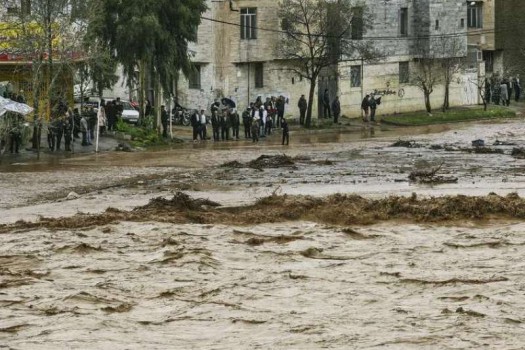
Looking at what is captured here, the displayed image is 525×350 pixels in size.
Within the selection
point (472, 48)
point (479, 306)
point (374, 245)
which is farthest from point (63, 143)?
point (472, 48)

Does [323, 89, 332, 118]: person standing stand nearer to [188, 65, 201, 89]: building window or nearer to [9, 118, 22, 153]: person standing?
[188, 65, 201, 89]: building window

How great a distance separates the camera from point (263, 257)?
20.8 metres

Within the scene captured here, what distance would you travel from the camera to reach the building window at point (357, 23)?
188ft

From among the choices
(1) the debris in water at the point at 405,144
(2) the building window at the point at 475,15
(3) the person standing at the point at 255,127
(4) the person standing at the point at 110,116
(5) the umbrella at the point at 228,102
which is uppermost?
(2) the building window at the point at 475,15

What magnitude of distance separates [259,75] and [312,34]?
3.43 m

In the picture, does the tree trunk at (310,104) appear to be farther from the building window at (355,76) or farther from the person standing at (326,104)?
the building window at (355,76)

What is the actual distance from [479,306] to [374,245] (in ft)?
17.5

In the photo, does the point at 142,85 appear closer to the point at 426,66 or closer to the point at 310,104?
the point at 310,104

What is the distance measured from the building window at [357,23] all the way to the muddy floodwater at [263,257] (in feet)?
72.6

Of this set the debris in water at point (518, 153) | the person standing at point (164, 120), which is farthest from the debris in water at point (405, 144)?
the person standing at point (164, 120)

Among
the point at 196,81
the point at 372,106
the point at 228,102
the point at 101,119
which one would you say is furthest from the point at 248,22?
the point at 101,119

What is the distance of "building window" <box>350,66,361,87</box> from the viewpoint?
Result: 5997 centimetres

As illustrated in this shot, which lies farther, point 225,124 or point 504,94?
point 504,94

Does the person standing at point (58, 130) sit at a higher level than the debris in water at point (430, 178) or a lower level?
higher
